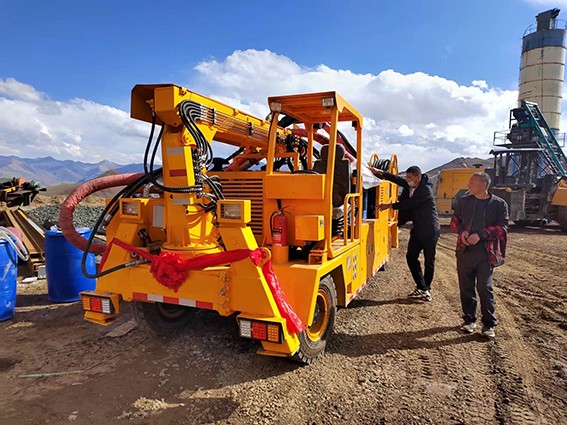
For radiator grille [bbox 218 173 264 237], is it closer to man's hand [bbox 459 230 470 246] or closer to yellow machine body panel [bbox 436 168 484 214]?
man's hand [bbox 459 230 470 246]

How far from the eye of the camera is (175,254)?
3.29 meters

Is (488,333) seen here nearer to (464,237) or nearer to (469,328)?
(469,328)

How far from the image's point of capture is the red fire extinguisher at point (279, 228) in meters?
3.51

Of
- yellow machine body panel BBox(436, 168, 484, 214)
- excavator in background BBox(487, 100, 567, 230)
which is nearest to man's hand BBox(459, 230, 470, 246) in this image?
excavator in background BBox(487, 100, 567, 230)

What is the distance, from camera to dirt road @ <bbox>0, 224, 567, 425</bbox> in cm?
290

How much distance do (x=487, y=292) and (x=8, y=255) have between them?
5774 millimetres

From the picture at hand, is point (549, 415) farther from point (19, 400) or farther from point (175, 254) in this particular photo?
point (19, 400)

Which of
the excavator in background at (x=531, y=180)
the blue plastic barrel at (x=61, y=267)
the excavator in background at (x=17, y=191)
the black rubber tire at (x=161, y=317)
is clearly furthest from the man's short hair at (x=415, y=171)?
the excavator in background at (x=531, y=180)

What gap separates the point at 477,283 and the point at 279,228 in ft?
8.42

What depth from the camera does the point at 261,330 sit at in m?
2.96

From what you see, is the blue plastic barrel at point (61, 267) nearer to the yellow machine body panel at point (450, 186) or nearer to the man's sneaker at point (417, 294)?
the man's sneaker at point (417, 294)

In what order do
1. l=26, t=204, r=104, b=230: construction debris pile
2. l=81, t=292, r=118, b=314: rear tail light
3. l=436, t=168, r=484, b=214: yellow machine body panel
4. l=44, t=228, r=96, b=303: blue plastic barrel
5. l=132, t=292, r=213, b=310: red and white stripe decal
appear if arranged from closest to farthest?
l=132, t=292, r=213, b=310: red and white stripe decal, l=81, t=292, r=118, b=314: rear tail light, l=44, t=228, r=96, b=303: blue plastic barrel, l=26, t=204, r=104, b=230: construction debris pile, l=436, t=168, r=484, b=214: yellow machine body panel

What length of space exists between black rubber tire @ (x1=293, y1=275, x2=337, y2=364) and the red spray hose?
7.97 feet

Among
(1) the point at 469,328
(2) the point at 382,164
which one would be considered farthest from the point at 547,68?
(1) the point at 469,328
